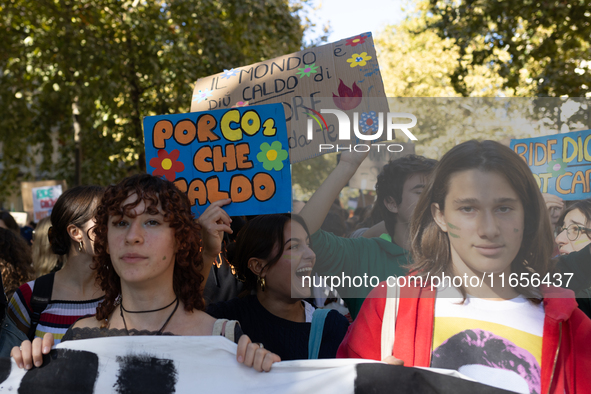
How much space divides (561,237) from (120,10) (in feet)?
29.2

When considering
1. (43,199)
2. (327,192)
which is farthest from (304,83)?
(43,199)

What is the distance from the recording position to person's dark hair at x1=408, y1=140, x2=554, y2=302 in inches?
63.4

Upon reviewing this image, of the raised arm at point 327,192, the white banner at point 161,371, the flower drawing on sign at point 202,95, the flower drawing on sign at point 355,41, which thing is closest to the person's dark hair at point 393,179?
the raised arm at point 327,192

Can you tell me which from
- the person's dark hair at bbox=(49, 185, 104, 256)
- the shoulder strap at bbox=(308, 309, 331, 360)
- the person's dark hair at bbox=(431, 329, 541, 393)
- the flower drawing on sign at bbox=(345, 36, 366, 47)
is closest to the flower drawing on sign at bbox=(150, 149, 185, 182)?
the person's dark hair at bbox=(49, 185, 104, 256)

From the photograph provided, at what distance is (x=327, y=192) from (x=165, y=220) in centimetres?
57

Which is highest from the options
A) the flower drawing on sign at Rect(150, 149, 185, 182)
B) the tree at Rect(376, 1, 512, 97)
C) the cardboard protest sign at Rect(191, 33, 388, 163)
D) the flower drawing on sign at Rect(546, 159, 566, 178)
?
the tree at Rect(376, 1, 512, 97)

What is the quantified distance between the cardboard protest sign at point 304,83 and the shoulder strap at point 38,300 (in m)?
1.17

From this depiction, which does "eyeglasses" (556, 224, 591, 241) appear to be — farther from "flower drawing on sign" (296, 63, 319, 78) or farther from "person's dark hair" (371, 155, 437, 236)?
"flower drawing on sign" (296, 63, 319, 78)

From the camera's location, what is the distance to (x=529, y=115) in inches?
67.4

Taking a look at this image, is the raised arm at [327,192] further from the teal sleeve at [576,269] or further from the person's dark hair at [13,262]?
the person's dark hair at [13,262]

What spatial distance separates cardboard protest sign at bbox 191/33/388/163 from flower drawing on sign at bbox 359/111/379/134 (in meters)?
0.25

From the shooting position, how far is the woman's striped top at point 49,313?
2123mm

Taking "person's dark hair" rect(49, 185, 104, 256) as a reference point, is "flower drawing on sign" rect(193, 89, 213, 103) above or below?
above

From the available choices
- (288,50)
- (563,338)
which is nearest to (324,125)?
(563,338)
